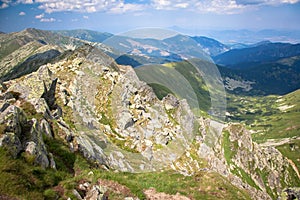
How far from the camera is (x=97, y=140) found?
42.1m

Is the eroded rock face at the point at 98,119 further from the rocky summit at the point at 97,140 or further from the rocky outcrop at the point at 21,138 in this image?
the rocky summit at the point at 97,140

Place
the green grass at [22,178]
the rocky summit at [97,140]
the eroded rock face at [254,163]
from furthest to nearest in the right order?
the eroded rock face at [254,163], the rocky summit at [97,140], the green grass at [22,178]

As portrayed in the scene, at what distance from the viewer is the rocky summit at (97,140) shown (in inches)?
698

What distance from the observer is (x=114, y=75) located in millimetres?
60531

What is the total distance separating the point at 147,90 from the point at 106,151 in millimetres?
31458

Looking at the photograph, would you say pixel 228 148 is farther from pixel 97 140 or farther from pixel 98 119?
pixel 97 140

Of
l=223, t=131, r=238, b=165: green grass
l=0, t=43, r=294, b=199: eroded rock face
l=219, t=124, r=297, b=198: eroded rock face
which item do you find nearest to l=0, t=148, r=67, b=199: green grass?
l=0, t=43, r=294, b=199: eroded rock face

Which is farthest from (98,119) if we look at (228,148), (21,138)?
(228,148)

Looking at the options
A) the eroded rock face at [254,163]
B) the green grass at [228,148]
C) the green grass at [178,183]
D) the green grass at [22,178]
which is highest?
the green grass at [22,178]

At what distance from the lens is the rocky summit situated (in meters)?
17.7

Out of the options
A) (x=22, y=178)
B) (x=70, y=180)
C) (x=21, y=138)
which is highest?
(x=21, y=138)

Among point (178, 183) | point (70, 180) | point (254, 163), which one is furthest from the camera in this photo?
point (254, 163)

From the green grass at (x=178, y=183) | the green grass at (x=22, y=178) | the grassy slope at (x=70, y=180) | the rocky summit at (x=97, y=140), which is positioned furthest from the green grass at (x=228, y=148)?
the green grass at (x=22, y=178)

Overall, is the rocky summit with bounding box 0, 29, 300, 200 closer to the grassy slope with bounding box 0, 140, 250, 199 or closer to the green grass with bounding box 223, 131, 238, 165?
the grassy slope with bounding box 0, 140, 250, 199
